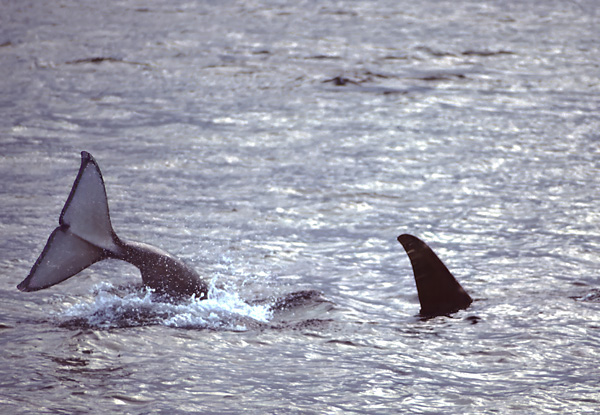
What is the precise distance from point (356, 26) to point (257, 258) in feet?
43.5

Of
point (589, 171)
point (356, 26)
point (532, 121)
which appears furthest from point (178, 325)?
point (356, 26)

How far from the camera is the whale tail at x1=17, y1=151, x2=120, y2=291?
6.03m

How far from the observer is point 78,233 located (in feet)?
20.5

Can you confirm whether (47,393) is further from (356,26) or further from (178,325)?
(356,26)

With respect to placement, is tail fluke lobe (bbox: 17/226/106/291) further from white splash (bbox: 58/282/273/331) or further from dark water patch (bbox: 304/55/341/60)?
dark water patch (bbox: 304/55/341/60)

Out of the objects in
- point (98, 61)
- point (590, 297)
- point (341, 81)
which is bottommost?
point (590, 297)

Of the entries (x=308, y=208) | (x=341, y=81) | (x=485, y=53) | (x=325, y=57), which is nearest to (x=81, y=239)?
(x=308, y=208)

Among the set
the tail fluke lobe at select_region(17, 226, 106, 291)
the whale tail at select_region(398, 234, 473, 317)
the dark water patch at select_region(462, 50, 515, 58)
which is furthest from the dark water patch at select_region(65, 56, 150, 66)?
the tail fluke lobe at select_region(17, 226, 106, 291)

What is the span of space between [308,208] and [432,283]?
323 cm

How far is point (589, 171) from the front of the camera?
37.0ft

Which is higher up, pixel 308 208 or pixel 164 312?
pixel 308 208

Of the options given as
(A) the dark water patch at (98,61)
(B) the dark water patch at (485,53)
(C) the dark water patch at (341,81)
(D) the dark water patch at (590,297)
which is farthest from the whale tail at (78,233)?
(B) the dark water patch at (485,53)

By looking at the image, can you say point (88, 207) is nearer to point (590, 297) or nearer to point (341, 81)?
point (590, 297)

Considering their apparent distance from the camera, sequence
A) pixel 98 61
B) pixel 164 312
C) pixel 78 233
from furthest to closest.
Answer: pixel 98 61, pixel 164 312, pixel 78 233
